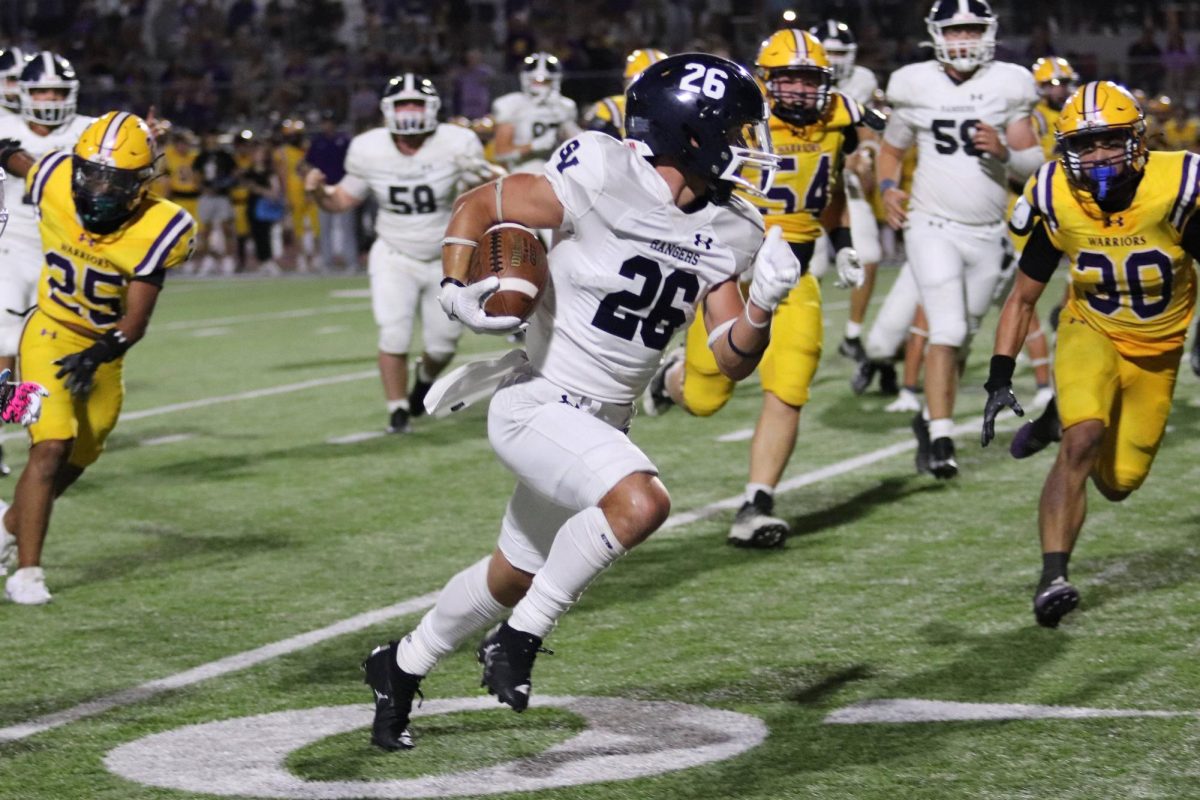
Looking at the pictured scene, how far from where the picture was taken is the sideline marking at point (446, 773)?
3869mm

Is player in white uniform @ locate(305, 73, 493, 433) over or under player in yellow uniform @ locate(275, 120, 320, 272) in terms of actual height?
over

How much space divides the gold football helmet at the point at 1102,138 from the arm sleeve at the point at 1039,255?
18 cm

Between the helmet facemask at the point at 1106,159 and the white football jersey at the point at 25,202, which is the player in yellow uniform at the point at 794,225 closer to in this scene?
the helmet facemask at the point at 1106,159

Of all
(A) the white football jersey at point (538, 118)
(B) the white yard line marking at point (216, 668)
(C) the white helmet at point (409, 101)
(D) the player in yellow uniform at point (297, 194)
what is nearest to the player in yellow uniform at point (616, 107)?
(C) the white helmet at point (409, 101)

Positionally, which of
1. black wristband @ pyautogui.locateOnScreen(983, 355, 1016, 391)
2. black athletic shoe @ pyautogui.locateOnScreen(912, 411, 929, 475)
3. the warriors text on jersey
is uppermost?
the warriors text on jersey

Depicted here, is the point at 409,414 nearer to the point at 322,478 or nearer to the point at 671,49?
the point at 322,478

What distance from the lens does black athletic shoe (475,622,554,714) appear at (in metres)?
3.78

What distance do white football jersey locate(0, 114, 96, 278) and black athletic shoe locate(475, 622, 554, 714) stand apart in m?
4.35

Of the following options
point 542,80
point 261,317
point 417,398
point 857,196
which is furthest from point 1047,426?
point 261,317

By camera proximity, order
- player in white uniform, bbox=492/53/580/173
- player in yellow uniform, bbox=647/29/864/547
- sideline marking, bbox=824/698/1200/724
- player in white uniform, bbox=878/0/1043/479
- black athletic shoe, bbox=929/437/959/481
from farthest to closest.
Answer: player in white uniform, bbox=492/53/580/173 → player in white uniform, bbox=878/0/1043/479 → black athletic shoe, bbox=929/437/959/481 → player in yellow uniform, bbox=647/29/864/547 → sideline marking, bbox=824/698/1200/724

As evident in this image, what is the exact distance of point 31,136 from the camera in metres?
8.00

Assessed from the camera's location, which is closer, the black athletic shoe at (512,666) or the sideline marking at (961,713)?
the black athletic shoe at (512,666)

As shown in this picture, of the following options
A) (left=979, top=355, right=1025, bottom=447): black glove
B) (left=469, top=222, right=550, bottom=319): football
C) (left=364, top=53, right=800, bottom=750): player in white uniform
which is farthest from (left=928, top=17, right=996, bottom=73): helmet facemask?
(left=469, top=222, right=550, bottom=319): football

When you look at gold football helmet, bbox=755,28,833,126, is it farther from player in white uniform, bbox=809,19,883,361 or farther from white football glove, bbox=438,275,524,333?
white football glove, bbox=438,275,524,333
